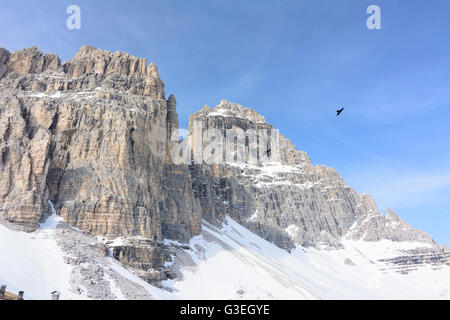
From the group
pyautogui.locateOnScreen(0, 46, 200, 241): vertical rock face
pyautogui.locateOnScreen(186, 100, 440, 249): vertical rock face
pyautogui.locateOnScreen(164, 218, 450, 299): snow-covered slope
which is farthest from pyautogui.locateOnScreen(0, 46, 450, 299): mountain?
pyautogui.locateOnScreen(186, 100, 440, 249): vertical rock face

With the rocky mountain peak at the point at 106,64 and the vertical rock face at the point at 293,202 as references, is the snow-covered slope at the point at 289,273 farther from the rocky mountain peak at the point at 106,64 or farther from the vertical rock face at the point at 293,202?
the rocky mountain peak at the point at 106,64

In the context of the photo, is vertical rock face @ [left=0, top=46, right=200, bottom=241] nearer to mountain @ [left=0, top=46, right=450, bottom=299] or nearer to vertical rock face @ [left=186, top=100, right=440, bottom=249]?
mountain @ [left=0, top=46, right=450, bottom=299]

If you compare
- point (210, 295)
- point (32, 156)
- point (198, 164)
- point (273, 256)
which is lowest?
point (210, 295)

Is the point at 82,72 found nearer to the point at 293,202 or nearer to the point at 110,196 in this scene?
the point at 110,196

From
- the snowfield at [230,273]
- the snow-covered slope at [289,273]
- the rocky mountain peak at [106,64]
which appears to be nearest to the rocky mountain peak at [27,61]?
the rocky mountain peak at [106,64]

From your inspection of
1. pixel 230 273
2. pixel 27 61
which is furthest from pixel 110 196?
pixel 27 61

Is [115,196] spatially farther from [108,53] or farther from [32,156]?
[108,53]
